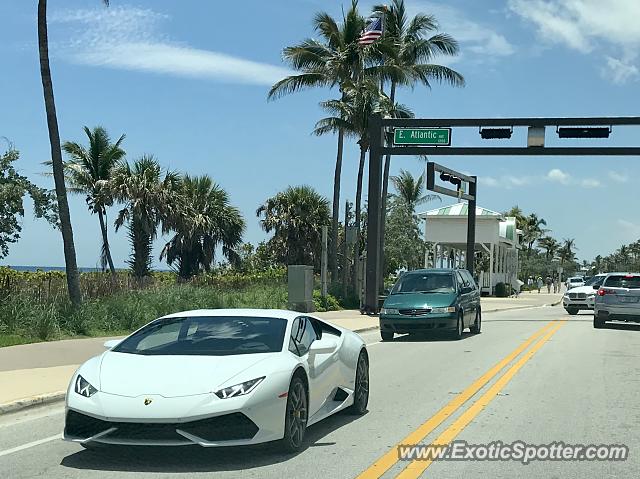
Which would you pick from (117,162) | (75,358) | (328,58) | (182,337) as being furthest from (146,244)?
(182,337)

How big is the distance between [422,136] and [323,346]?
Result: 22771mm

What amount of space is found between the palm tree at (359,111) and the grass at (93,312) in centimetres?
1171

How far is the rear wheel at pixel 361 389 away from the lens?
9516 millimetres

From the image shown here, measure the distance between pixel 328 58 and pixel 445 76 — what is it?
683 centimetres

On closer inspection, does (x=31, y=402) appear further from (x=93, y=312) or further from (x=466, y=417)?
(x=93, y=312)

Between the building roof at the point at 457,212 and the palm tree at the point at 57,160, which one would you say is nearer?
the palm tree at the point at 57,160

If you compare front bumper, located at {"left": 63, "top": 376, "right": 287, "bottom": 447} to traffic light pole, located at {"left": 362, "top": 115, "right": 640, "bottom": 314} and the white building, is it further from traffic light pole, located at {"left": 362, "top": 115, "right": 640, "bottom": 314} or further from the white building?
the white building

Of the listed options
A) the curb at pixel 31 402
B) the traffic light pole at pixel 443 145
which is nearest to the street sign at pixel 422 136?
the traffic light pole at pixel 443 145

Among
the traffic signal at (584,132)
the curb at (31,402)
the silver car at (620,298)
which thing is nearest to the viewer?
the curb at (31,402)

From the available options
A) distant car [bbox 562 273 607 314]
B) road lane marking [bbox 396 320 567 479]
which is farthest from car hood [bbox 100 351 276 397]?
distant car [bbox 562 273 607 314]

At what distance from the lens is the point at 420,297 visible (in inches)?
781

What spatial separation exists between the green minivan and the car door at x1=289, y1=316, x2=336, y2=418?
10.9 meters

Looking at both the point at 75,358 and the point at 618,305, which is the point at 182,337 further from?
the point at 618,305

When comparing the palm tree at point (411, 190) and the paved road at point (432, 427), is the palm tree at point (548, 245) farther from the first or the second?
the paved road at point (432, 427)
